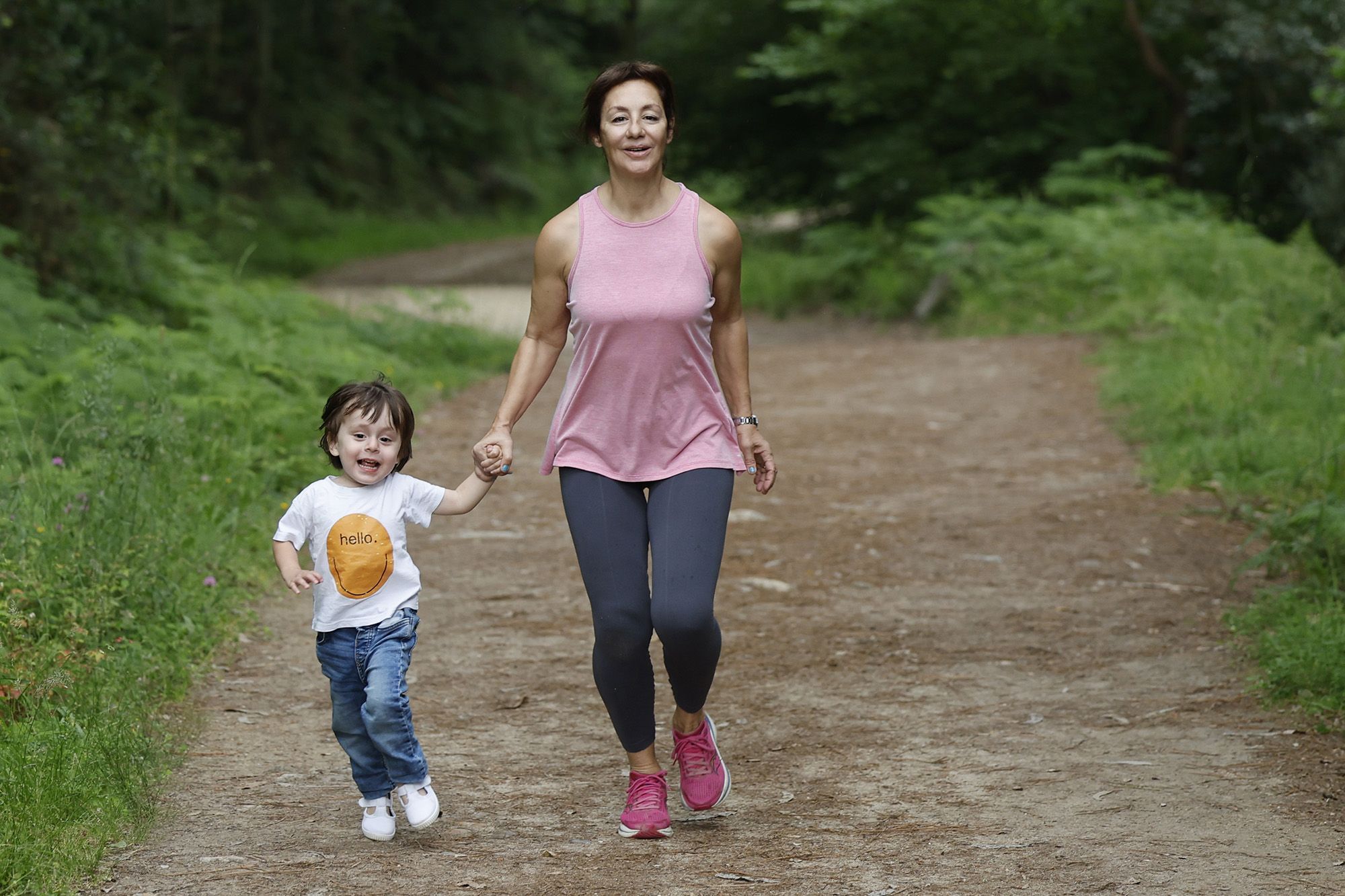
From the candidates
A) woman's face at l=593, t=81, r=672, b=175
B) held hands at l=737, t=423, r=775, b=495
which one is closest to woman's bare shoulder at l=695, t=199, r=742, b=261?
woman's face at l=593, t=81, r=672, b=175

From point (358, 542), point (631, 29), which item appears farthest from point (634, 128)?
point (631, 29)

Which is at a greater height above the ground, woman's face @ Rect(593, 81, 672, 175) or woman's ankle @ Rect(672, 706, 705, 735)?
woman's face @ Rect(593, 81, 672, 175)

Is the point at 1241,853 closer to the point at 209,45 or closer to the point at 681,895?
the point at 681,895

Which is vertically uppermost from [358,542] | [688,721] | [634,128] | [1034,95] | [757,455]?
[1034,95]

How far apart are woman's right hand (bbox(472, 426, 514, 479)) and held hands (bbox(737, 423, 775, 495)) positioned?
0.63m

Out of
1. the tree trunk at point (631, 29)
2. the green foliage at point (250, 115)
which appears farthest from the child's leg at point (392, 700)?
the tree trunk at point (631, 29)

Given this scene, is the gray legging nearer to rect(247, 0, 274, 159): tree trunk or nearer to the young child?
the young child

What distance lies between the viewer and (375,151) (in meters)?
34.9

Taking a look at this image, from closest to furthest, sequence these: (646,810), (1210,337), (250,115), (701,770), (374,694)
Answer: (374,694) → (646,810) → (701,770) → (1210,337) → (250,115)

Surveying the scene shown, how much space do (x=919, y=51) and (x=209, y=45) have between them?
15.0 metres

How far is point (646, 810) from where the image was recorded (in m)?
3.95

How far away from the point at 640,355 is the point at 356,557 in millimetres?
868

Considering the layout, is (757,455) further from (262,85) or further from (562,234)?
(262,85)

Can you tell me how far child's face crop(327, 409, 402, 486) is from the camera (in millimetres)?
3758
